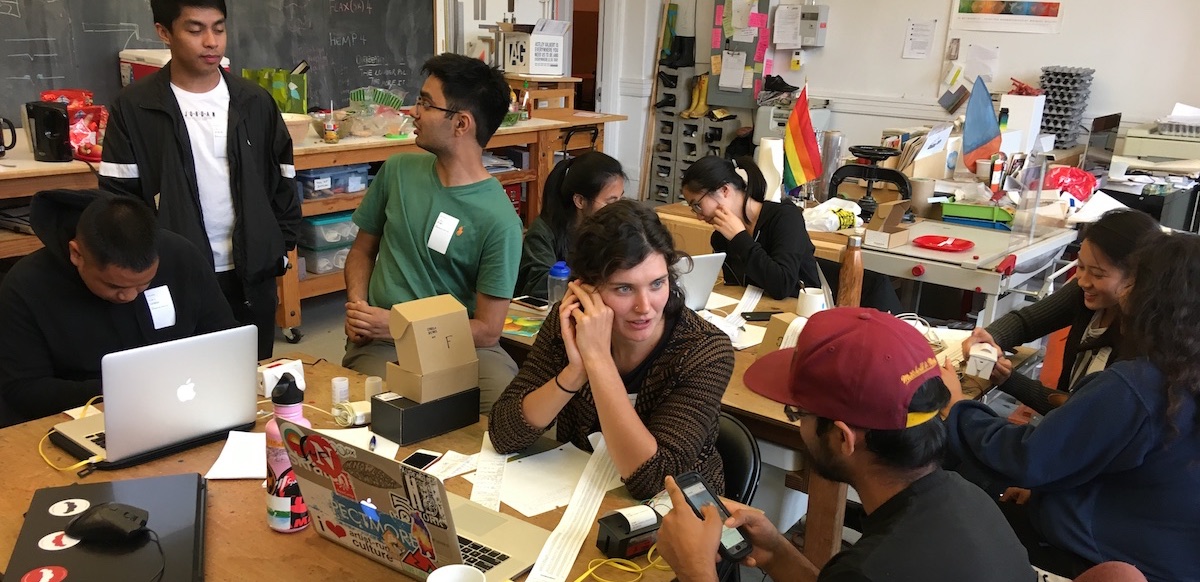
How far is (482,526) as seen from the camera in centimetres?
145

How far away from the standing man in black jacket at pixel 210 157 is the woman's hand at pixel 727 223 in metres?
1.50

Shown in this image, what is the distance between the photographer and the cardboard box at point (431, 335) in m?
1.75

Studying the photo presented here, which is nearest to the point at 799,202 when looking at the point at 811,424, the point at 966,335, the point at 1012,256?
the point at 1012,256

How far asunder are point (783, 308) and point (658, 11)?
5.14 m

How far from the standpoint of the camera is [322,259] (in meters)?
4.41

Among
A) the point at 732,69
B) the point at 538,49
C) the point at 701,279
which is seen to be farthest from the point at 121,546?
the point at 732,69

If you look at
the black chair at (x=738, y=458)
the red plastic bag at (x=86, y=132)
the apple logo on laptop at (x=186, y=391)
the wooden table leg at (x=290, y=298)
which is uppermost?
the red plastic bag at (x=86, y=132)

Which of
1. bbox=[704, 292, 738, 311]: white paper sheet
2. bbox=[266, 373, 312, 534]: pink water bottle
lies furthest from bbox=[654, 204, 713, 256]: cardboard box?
bbox=[266, 373, 312, 534]: pink water bottle

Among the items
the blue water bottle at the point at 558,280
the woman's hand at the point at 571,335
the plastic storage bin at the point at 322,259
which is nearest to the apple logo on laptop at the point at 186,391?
the woman's hand at the point at 571,335

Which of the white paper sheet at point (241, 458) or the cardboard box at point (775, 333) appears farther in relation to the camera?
the cardboard box at point (775, 333)

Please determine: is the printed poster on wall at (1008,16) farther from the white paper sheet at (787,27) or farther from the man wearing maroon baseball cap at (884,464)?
the man wearing maroon baseball cap at (884,464)

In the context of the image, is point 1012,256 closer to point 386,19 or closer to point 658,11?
point 386,19

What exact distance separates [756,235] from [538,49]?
3229 millimetres

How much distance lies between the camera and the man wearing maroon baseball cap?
3.83 feet
